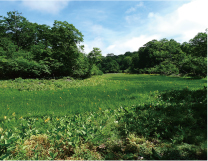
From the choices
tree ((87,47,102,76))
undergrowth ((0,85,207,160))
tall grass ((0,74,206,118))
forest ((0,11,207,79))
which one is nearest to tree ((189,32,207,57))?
forest ((0,11,207,79))

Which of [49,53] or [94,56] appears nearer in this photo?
[49,53]

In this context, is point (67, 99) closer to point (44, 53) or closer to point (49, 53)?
point (49, 53)

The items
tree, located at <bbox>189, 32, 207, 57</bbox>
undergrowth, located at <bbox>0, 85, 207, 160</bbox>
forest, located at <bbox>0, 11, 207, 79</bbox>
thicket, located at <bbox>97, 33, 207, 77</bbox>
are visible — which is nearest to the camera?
undergrowth, located at <bbox>0, 85, 207, 160</bbox>

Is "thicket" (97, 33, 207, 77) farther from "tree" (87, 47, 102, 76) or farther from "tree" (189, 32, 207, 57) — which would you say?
"tree" (87, 47, 102, 76)

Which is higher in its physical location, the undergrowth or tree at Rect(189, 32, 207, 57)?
tree at Rect(189, 32, 207, 57)

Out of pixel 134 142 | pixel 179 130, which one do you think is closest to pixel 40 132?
pixel 134 142

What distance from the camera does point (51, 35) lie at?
2041 centimetres

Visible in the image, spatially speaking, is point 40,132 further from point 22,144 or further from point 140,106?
point 140,106

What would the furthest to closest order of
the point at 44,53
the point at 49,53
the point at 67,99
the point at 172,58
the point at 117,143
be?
the point at 172,58 < the point at 44,53 < the point at 49,53 < the point at 67,99 < the point at 117,143

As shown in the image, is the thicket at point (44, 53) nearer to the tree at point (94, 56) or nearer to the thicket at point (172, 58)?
the tree at point (94, 56)

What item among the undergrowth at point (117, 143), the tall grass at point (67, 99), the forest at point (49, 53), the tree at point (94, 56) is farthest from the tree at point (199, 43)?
the undergrowth at point (117, 143)

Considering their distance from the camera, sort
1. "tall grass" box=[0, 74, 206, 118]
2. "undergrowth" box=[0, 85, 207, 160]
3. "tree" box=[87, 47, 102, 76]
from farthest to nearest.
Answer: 1. "tree" box=[87, 47, 102, 76]
2. "tall grass" box=[0, 74, 206, 118]
3. "undergrowth" box=[0, 85, 207, 160]

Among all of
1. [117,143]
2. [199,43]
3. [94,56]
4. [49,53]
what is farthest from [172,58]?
[117,143]

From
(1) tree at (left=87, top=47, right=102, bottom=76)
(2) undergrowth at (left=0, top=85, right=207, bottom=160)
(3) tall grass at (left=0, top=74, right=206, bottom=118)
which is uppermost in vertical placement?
(1) tree at (left=87, top=47, right=102, bottom=76)
